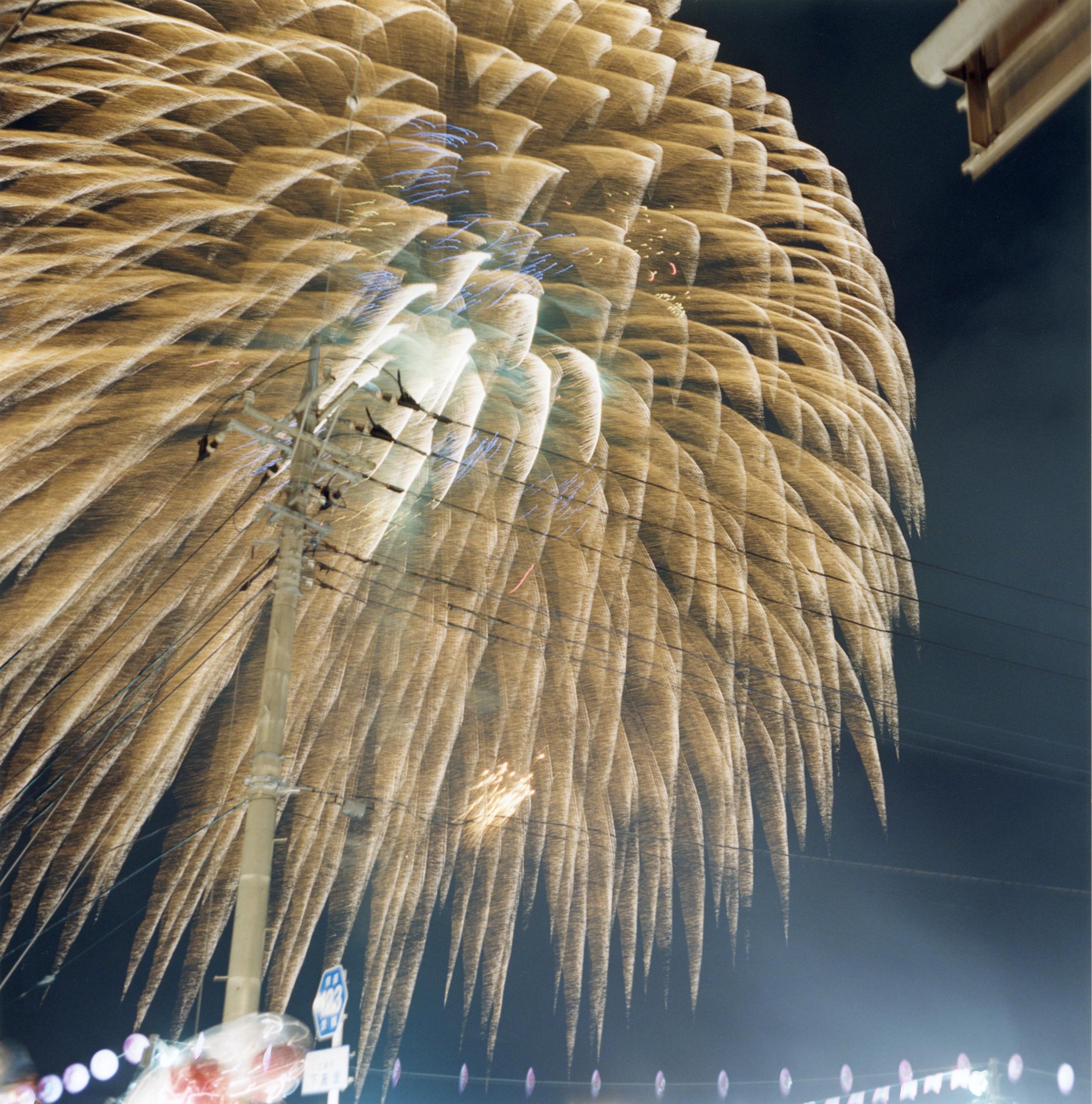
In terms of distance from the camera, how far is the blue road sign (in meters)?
9.48

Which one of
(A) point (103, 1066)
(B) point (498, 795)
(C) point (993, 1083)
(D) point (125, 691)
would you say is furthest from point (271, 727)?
(C) point (993, 1083)

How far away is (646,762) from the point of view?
656 inches

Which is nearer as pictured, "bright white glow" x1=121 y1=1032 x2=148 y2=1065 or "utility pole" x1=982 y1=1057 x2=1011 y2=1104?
"bright white glow" x1=121 y1=1032 x2=148 y2=1065

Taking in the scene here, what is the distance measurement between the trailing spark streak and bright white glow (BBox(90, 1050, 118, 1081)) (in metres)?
4.77

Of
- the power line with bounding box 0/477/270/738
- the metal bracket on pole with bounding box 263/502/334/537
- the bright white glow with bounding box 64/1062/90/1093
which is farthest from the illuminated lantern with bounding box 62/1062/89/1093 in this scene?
the metal bracket on pole with bounding box 263/502/334/537

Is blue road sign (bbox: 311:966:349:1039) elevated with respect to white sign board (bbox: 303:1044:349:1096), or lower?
elevated

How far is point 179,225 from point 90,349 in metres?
1.74

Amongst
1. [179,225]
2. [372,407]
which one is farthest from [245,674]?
[179,225]

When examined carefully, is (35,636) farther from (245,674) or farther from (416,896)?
(416,896)

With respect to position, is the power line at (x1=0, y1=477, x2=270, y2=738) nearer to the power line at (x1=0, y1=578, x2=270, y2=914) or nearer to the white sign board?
the power line at (x1=0, y1=578, x2=270, y2=914)

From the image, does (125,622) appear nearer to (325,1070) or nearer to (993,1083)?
(325,1070)

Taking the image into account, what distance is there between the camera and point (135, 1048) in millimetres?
18938

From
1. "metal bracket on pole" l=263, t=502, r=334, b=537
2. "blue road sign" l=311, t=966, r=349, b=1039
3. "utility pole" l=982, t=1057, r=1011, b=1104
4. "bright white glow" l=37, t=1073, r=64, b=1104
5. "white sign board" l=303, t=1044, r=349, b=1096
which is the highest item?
"metal bracket on pole" l=263, t=502, r=334, b=537

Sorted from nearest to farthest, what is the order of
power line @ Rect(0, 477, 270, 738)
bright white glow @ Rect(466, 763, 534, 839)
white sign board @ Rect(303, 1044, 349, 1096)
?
white sign board @ Rect(303, 1044, 349, 1096) < power line @ Rect(0, 477, 270, 738) < bright white glow @ Rect(466, 763, 534, 839)
